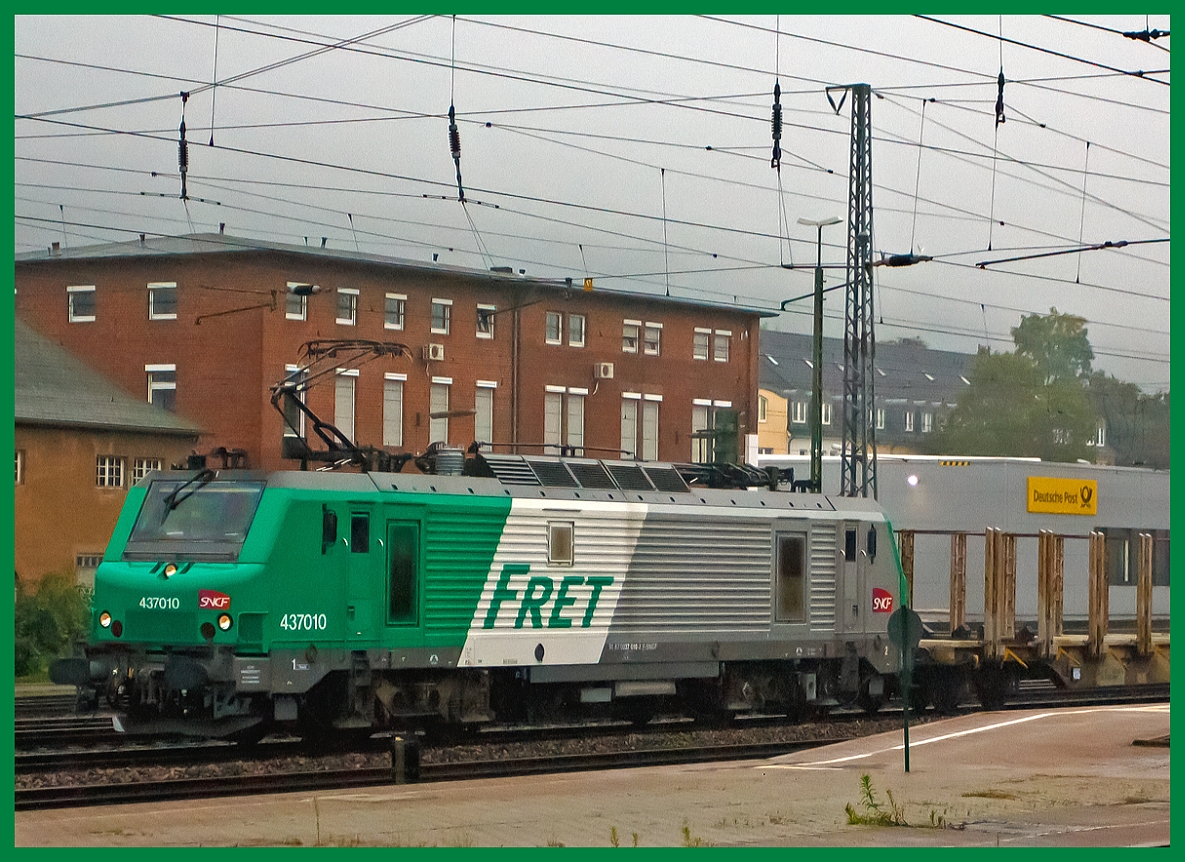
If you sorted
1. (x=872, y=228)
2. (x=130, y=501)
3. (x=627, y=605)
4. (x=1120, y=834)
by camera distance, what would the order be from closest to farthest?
(x=1120, y=834), (x=130, y=501), (x=627, y=605), (x=872, y=228)

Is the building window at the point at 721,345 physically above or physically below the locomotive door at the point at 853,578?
above

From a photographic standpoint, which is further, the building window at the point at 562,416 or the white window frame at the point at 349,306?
the building window at the point at 562,416

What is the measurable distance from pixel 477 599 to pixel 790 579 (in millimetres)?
5388

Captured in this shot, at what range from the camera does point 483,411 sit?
5084 centimetres

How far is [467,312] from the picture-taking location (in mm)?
50938

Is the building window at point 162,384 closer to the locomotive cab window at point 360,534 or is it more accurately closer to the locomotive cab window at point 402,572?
the locomotive cab window at point 402,572

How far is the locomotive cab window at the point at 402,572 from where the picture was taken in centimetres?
1912

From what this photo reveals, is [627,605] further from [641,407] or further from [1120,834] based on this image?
[641,407]

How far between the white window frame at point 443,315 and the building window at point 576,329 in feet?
13.7

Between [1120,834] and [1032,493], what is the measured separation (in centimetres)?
3481

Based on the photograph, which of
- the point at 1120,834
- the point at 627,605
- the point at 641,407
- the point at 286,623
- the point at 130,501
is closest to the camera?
the point at 1120,834

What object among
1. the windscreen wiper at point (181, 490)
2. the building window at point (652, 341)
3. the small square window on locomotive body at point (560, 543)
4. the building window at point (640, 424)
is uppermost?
the building window at point (652, 341)

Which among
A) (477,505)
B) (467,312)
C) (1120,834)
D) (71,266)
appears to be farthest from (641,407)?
(1120,834)

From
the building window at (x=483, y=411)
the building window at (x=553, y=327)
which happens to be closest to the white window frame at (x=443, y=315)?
the building window at (x=483, y=411)
